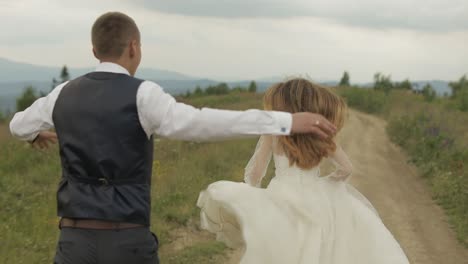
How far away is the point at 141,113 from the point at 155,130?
11 cm

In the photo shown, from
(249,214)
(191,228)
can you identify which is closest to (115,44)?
(249,214)

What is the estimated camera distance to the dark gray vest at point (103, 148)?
3.45 meters

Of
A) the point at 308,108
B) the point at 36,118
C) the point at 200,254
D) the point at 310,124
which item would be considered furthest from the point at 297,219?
the point at 200,254

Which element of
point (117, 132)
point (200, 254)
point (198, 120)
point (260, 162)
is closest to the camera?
point (198, 120)

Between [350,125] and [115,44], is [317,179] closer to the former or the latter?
[115,44]

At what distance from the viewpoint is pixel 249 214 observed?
451cm

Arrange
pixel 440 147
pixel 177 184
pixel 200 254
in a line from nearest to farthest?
pixel 200 254 → pixel 177 184 → pixel 440 147

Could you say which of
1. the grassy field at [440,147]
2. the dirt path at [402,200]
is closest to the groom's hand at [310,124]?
the dirt path at [402,200]

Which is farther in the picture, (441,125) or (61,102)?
(441,125)

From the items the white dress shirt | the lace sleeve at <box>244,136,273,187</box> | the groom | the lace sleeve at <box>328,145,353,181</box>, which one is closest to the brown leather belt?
the groom

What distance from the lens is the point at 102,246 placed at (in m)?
3.53

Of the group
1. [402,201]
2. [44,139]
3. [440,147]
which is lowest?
[402,201]

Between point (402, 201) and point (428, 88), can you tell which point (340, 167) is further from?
point (428, 88)

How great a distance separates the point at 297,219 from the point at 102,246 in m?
1.51
